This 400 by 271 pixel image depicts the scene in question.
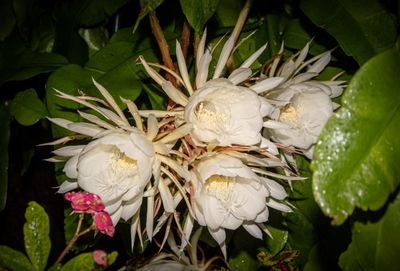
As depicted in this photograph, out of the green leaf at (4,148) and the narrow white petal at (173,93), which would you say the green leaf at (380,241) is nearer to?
the narrow white petal at (173,93)

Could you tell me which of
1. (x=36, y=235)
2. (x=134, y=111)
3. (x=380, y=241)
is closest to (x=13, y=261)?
(x=36, y=235)

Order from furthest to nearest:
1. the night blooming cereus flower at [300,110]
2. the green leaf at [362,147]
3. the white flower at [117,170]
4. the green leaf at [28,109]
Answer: the green leaf at [28,109] → the night blooming cereus flower at [300,110] → the white flower at [117,170] → the green leaf at [362,147]

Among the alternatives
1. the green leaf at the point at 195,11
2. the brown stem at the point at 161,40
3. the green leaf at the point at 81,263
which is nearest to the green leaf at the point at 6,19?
the brown stem at the point at 161,40

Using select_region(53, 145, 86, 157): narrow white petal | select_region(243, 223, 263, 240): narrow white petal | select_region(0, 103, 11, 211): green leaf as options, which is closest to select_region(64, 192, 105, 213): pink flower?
select_region(53, 145, 86, 157): narrow white petal

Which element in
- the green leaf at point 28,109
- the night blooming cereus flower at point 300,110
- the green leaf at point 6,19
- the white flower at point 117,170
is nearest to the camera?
the white flower at point 117,170

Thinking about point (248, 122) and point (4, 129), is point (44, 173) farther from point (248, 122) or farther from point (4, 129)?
point (248, 122)

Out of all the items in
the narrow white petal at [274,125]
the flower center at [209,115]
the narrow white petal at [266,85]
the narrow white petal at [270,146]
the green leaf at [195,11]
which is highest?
the green leaf at [195,11]

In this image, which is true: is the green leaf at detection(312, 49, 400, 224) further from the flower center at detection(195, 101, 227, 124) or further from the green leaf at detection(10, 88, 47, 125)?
the green leaf at detection(10, 88, 47, 125)
